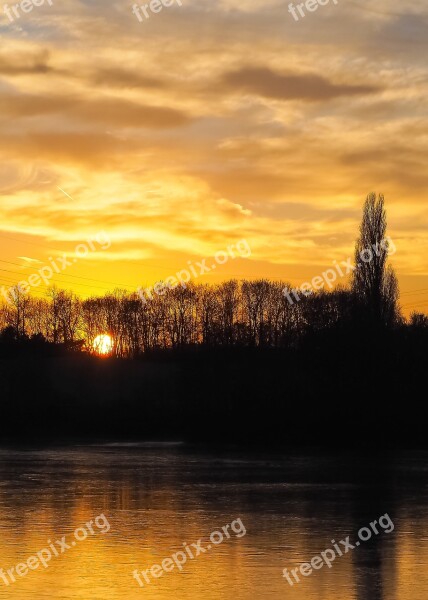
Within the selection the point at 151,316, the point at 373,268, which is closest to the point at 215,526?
the point at 373,268

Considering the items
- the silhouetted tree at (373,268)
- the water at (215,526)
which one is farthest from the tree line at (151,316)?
the water at (215,526)

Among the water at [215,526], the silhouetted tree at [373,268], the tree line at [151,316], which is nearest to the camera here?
the water at [215,526]

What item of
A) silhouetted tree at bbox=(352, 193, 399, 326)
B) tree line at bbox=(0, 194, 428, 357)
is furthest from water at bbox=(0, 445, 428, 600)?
tree line at bbox=(0, 194, 428, 357)

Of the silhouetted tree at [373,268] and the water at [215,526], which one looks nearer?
the water at [215,526]

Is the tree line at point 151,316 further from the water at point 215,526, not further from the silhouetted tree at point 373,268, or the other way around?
the water at point 215,526

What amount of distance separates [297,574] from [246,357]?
4190 centimetres

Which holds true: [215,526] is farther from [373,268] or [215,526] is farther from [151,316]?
[151,316]

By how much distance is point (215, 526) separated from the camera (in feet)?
55.4

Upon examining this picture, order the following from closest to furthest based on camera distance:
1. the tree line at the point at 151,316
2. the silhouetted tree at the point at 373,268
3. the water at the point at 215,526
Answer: the water at the point at 215,526, the silhouetted tree at the point at 373,268, the tree line at the point at 151,316

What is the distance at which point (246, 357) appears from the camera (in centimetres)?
5459

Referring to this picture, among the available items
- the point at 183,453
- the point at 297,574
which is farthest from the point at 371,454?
the point at 297,574

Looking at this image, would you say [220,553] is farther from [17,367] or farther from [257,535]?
[17,367]

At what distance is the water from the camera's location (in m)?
12.0

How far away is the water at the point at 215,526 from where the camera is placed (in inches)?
474
